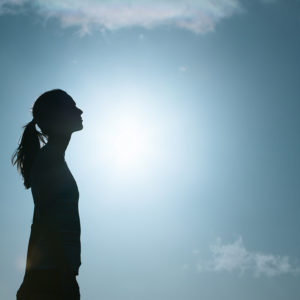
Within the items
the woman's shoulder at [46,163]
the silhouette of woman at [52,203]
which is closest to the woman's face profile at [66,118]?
the silhouette of woman at [52,203]

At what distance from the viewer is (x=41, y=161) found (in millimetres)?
4207

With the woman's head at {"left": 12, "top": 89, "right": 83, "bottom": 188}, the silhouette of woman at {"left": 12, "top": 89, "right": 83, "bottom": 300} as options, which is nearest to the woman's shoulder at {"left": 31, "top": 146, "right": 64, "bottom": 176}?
the silhouette of woman at {"left": 12, "top": 89, "right": 83, "bottom": 300}

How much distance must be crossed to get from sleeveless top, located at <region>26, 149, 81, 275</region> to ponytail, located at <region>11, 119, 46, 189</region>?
390mm

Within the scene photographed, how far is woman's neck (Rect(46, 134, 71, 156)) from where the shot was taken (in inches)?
169

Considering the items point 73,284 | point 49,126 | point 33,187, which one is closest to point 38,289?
point 73,284

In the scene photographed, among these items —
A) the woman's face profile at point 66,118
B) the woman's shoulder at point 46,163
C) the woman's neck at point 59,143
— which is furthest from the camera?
the woman's face profile at point 66,118

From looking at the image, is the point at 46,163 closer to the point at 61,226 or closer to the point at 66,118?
the point at 66,118

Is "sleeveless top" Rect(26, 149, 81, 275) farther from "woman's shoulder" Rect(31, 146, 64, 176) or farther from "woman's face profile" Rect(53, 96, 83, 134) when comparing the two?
"woman's face profile" Rect(53, 96, 83, 134)

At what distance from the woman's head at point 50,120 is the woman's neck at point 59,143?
42mm

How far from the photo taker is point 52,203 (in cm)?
401

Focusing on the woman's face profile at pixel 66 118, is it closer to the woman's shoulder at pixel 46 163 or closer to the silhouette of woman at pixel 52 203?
the silhouette of woman at pixel 52 203

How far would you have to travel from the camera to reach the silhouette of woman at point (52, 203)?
3803 millimetres

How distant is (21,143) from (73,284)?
1.67 m

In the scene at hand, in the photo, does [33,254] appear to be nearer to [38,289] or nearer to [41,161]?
[38,289]
